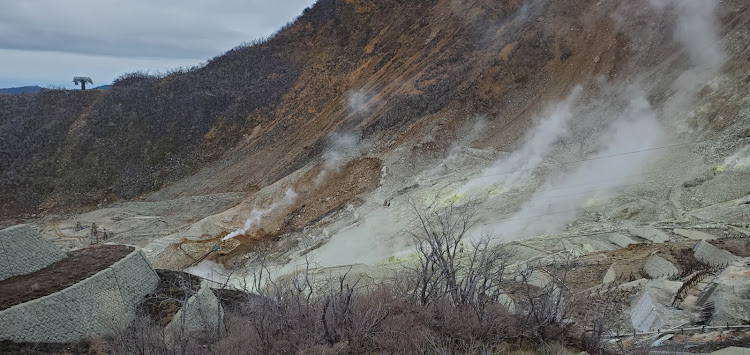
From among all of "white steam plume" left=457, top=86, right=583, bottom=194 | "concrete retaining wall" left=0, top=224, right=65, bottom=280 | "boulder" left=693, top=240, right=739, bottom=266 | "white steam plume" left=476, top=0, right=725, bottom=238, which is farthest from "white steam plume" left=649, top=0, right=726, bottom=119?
"concrete retaining wall" left=0, top=224, right=65, bottom=280

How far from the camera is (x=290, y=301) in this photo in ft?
39.9

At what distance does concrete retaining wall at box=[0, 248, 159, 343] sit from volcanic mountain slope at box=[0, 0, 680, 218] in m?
12.7

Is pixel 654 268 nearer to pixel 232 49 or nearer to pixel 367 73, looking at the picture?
pixel 367 73

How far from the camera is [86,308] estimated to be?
13.0 meters

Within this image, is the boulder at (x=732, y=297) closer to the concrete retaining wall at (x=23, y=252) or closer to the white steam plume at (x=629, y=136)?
the white steam plume at (x=629, y=136)

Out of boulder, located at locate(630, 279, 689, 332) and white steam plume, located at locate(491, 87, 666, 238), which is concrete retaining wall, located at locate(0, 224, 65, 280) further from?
boulder, located at locate(630, 279, 689, 332)

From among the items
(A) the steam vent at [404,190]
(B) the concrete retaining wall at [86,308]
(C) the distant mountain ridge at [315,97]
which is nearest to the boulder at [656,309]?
(A) the steam vent at [404,190]

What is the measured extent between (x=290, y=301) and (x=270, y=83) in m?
26.2

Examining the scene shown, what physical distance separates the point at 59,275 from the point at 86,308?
1.37 m

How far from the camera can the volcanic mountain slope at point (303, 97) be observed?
26859 mm

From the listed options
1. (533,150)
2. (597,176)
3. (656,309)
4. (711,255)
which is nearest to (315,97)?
(533,150)

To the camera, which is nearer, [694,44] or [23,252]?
[23,252]

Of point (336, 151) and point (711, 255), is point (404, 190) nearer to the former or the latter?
point (336, 151)

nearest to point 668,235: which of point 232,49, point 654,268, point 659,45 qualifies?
point 654,268
